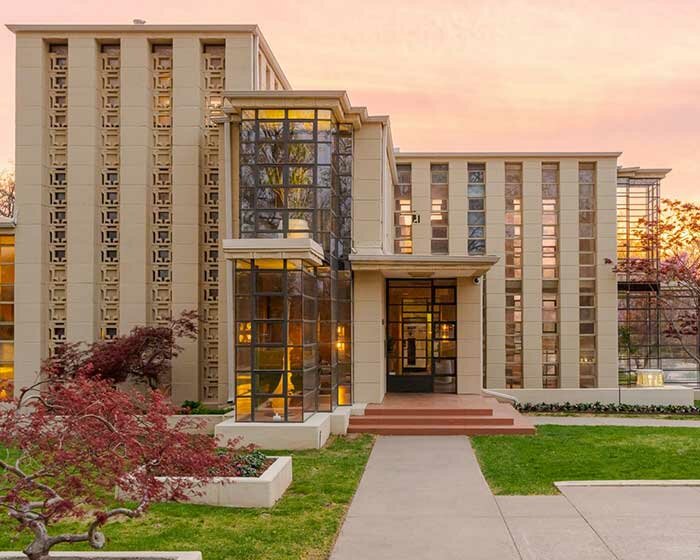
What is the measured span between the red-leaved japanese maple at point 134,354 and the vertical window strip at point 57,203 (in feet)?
2.86

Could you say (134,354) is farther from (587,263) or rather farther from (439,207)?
(587,263)

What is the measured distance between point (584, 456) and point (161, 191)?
11.5 meters

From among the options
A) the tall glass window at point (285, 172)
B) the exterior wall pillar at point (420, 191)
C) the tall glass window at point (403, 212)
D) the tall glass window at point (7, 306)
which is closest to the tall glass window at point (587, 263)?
the exterior wall pillar at point (420, 191)

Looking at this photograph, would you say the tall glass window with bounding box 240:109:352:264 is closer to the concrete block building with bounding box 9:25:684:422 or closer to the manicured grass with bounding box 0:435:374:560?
the concrete block building with bounding box 9:25:684:422

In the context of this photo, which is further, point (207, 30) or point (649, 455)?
point (207, 30)

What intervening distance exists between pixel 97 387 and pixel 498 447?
8.14 m

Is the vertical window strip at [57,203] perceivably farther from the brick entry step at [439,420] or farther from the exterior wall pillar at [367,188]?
the brick entry step at [439,420]

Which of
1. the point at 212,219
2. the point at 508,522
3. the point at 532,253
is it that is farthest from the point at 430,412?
the point at 532,253

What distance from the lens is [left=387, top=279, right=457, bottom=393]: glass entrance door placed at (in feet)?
57.8

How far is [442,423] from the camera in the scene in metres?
14.1

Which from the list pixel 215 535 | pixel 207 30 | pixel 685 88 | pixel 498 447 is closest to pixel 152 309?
→ pixel 207 30

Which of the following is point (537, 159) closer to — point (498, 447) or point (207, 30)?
point (207, 30)

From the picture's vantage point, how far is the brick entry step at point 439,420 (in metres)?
13.8

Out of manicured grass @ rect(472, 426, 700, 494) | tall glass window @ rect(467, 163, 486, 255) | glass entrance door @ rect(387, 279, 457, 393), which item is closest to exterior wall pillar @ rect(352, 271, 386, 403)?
glass entrance door @ rect(387, 279, 457, 393)
